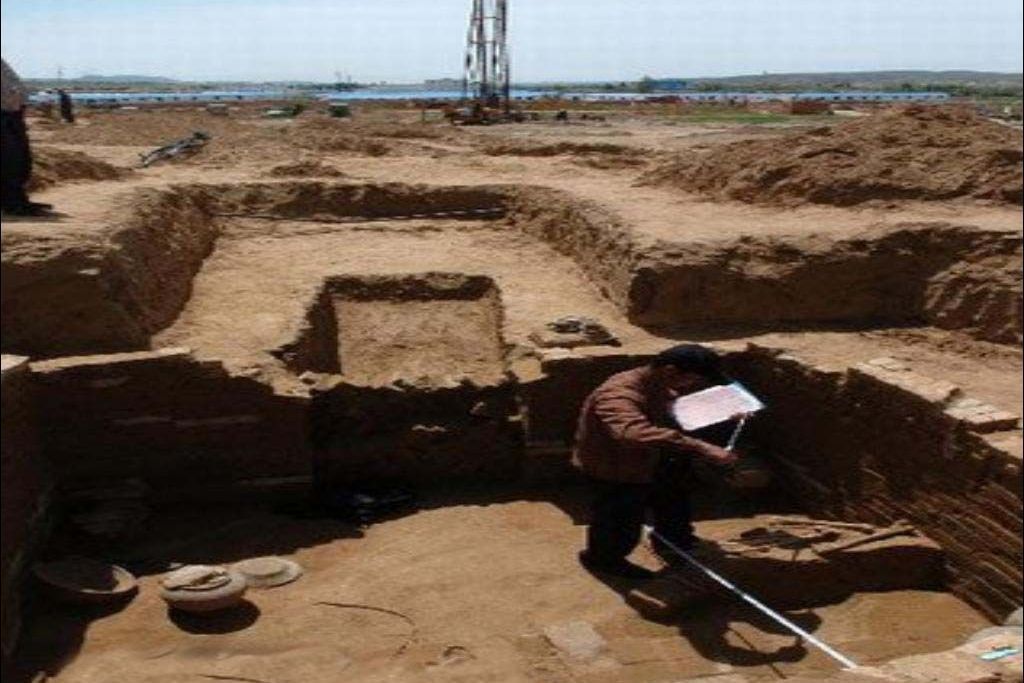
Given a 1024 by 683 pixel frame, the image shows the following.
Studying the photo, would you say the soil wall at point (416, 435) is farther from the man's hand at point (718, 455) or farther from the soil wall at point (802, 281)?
the man's hand at point (718, 455)

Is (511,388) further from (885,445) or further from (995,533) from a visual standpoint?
(995,533)

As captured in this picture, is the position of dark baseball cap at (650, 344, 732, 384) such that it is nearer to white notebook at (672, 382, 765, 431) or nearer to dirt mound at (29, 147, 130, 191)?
white notebook at (672, 382, 765, 431)

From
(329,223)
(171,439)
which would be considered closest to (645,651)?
(171,439)

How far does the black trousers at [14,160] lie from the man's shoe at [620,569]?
18.4ft

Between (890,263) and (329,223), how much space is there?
7176 mm

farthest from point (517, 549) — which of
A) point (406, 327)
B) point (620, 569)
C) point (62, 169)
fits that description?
point (62, 169)

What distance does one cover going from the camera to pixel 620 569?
635 cm

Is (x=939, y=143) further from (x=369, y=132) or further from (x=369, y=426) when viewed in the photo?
(x=369, y=132)

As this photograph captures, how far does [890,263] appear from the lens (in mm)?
8547

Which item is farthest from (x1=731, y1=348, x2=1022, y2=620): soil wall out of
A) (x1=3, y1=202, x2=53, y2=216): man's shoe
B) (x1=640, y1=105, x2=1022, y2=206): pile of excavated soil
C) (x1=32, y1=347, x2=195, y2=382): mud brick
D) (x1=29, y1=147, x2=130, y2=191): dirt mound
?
(x1=29, y1=147, x2=130, y2=191): dirt mound

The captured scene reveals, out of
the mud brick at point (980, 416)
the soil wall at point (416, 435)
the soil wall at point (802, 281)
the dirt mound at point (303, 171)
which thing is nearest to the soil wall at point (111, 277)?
the soil wall at point (416, 435)

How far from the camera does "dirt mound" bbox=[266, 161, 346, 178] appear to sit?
14711mm

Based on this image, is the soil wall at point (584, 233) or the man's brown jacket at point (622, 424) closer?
the man's brown jacket at point (622, 424)

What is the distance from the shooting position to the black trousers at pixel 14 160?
8.05m
